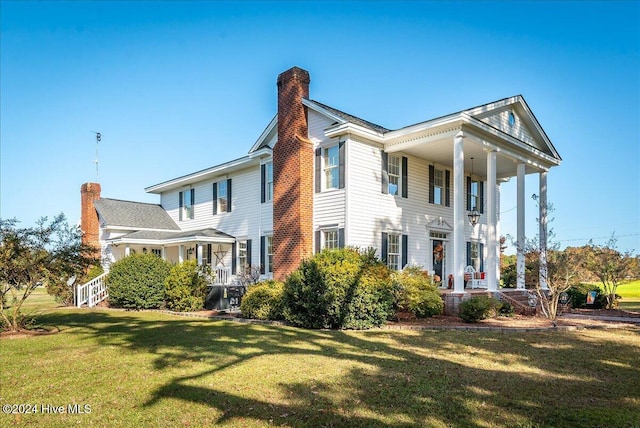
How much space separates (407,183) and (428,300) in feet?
18.7

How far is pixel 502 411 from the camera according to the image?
4852 millimetres

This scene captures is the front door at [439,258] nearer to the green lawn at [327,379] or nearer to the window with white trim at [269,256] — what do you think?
the window with white trim at [269,256]

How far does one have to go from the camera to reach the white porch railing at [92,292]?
63.7ft

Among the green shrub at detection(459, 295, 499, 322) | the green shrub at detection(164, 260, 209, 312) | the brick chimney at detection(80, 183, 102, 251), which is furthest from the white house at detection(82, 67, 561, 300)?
the brick chimney at detection(80, 183, 102, 251)

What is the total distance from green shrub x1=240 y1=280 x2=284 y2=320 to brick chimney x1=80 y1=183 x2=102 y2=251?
14048 millimetres

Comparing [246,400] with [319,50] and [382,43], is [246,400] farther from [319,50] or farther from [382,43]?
[382,43]

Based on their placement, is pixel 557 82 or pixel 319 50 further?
pixel 557 82

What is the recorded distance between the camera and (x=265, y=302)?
1322 centimetres

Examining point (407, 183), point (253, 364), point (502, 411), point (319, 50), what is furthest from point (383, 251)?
point (502, 411)

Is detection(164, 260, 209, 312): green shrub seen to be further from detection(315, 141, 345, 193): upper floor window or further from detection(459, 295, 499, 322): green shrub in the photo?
detection(459, 295, 499, 322): green shrub

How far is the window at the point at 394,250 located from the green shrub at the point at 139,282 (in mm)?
9011

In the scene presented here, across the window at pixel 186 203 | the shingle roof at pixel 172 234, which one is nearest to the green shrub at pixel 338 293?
the shingle roof at pixel 172 234

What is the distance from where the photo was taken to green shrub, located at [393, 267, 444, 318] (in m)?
12.6

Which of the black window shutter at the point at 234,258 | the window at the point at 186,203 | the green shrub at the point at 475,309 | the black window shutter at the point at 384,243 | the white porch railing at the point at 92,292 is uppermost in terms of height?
the window at the point at 186,203
